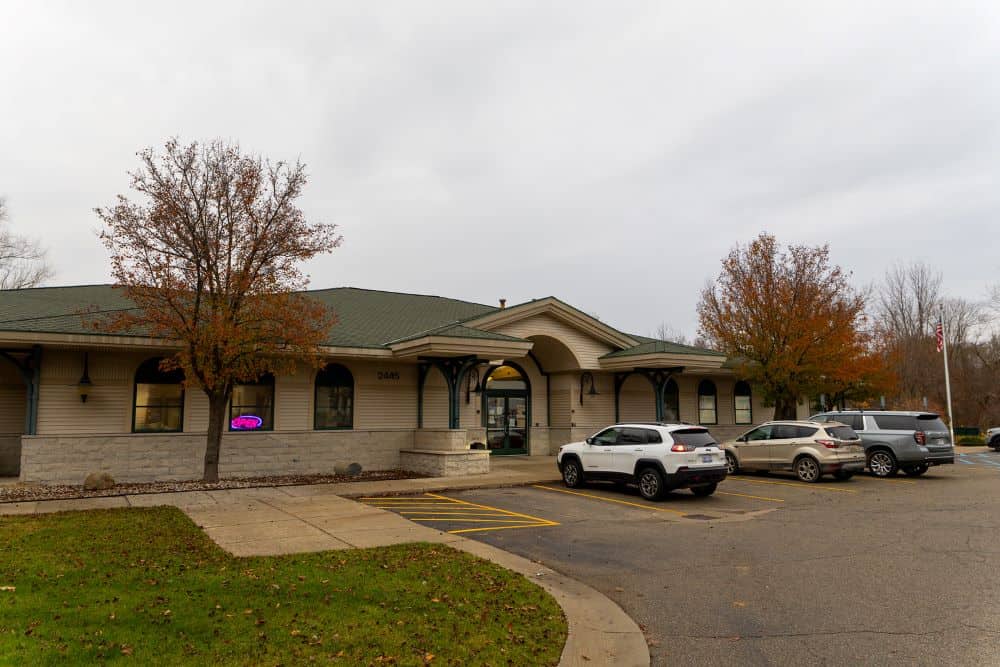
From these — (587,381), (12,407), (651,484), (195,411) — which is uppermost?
(587,381)

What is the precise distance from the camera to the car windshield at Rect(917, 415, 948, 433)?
1898 centimetres

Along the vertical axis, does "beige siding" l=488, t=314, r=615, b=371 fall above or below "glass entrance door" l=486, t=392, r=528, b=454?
above

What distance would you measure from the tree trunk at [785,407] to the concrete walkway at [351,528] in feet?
41.9

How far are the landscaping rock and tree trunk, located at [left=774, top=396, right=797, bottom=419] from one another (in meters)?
22.5

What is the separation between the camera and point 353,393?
20016 mm

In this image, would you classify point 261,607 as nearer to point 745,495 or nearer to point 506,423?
point 745,495

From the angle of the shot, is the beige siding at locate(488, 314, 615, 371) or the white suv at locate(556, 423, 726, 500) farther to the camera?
the beige siding at locate(488, 314, 615, 371)

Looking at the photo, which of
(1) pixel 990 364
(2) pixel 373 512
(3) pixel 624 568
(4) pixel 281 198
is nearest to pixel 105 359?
(4) pixel 281 198

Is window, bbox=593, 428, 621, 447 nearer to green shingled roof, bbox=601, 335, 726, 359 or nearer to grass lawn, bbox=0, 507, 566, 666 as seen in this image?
grass lawn, bbox=0, 507, 566, 666

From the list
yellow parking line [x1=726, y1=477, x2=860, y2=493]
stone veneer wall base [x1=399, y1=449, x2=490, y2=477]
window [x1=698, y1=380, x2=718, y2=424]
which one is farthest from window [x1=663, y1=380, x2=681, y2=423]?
stone veneer wall base [x1=399, y1=449, x2=490, y2=477]

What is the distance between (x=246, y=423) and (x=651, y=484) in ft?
36.1

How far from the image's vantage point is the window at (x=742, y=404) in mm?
30078

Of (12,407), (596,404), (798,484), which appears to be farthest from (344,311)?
(798,484)

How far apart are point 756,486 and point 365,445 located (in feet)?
36.0
